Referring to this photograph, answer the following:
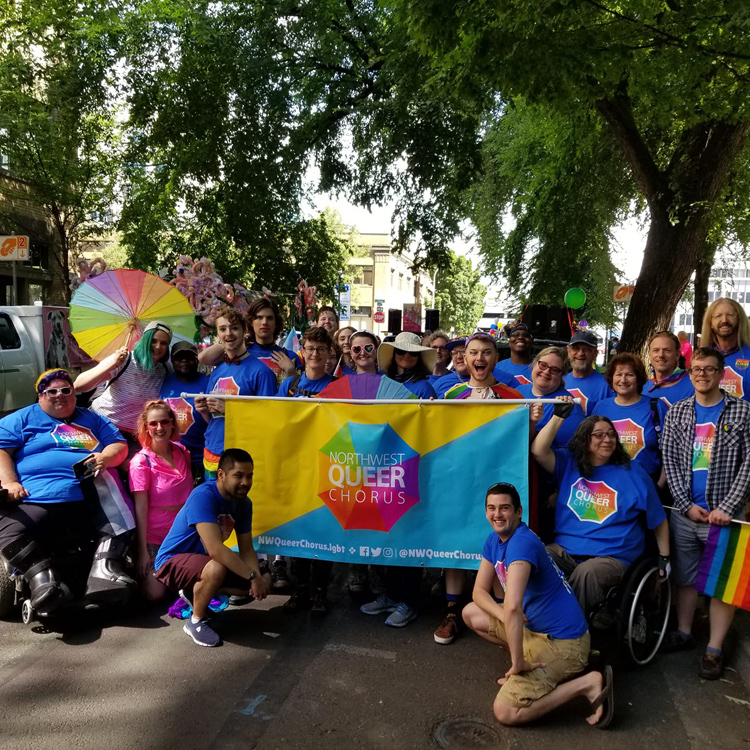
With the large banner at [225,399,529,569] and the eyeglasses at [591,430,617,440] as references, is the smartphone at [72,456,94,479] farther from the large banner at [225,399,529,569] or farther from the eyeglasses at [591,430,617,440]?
the eyeglasses at [591,430,617,440]

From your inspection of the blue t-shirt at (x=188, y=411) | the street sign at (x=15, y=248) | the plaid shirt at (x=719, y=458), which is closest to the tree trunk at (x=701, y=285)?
the plaid shirt at (x=719, y=458)

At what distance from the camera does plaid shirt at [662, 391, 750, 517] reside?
13.6ft

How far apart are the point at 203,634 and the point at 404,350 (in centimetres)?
243

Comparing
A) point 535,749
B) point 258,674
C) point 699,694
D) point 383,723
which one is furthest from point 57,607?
point 699,694

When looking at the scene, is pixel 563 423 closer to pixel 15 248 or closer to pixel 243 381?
pixel 243 381

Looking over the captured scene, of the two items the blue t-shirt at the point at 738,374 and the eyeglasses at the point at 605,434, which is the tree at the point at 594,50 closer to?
the blue t-shirt at the point at 738,374

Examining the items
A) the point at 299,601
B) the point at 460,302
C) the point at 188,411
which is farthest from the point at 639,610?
the point at 460,302

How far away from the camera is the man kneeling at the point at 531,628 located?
3396 millimetres

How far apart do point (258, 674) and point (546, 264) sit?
19.0m

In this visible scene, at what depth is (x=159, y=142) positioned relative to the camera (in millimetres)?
17781

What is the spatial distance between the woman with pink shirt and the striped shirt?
0.74 meters

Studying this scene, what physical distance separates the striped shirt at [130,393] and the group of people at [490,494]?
0.11ft

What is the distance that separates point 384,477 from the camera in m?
4.55

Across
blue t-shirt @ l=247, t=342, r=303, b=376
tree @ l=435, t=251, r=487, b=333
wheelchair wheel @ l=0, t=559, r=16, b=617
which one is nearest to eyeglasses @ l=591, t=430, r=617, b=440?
blue t-shirt @ l=247, t=342, r=303, b=376
